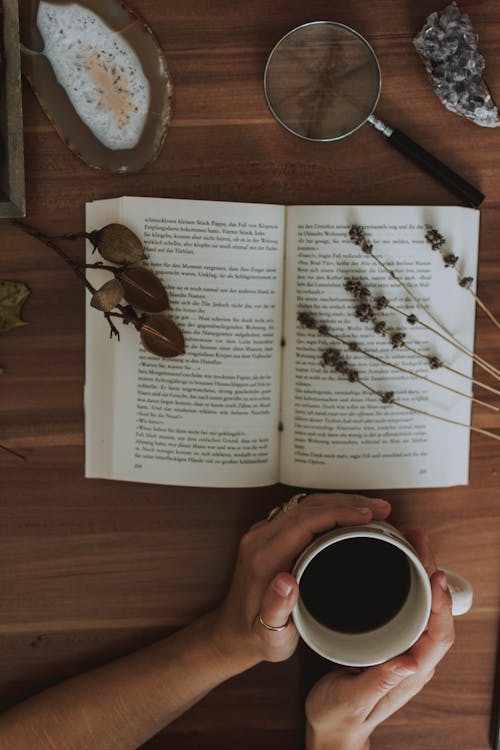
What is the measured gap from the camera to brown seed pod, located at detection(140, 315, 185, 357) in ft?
2.84

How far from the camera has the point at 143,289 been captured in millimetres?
Result: 861

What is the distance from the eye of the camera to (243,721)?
956 millimetres

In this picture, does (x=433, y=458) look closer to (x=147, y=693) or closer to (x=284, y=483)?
(x=284, y=483)

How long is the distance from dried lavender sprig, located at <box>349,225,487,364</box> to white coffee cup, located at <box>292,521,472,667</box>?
0.96ft

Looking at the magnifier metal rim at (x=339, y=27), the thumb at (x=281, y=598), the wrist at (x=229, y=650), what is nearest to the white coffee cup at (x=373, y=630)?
the thumb at (x=281, y=598)

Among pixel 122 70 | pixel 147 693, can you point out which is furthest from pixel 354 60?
pixel 147 693

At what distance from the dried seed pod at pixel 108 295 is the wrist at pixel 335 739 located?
1.94 ft

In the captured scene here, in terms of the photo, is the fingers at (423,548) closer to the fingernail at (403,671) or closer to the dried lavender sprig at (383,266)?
the fingernail at (403,671)

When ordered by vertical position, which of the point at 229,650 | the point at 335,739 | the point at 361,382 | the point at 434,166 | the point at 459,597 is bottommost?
the point at 335,739

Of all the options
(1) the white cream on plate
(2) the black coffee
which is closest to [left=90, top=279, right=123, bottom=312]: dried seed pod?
(1) the white cream on plate

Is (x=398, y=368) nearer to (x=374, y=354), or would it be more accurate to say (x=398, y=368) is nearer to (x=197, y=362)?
(x=374, y=354)

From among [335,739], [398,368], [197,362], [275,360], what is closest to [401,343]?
[398,368]

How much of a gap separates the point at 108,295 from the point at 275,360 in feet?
0.76

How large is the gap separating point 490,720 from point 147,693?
1.60 feet
